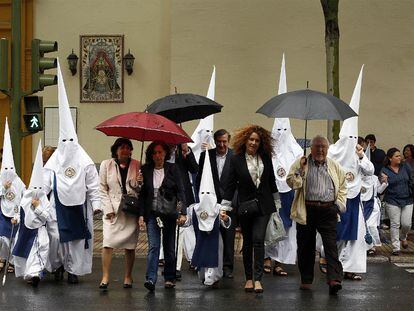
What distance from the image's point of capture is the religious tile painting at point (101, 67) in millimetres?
20172

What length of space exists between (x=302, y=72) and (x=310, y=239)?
843cm

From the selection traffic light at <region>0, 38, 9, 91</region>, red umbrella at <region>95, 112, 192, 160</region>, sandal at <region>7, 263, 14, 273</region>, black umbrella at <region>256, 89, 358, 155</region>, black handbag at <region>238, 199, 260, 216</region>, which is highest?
traffic light at <region>0, 38, 9, 91</region>

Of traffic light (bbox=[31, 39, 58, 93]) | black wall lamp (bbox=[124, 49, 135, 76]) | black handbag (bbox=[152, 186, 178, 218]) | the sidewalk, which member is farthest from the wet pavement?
black wall lamp (bbox=[124, 49, 135, 76])

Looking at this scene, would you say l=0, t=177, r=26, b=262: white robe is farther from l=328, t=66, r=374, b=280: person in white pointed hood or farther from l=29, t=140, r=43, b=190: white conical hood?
l=328, t=66, r=374, b=280: person in white pointed hood

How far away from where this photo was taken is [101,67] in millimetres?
20156

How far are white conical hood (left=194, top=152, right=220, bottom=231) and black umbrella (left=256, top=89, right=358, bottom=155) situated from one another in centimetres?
117

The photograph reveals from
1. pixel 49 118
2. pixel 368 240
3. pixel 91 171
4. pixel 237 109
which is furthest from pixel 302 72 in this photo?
pixel 91 171

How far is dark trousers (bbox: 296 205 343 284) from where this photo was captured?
1097 centimetres

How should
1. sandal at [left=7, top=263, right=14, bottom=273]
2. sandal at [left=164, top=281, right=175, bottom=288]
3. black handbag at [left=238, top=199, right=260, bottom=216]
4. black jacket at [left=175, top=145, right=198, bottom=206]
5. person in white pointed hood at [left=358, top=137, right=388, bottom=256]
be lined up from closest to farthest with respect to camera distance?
black handbag at [left=238, top=199, right=260, bottom=216]
sandal at [left=164, top=281, right=175, bottom=288]
black jacket at [left=175, top=145, right=198, bottom=206]
sandal at [left=7, top=263, right=14, bottom=273]
person in white pointed hood at [left=358, top=137, right=388, bottom=256]

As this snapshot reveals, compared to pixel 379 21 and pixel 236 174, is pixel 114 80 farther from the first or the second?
pixel 236 174

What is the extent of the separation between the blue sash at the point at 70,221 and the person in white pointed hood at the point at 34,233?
144 millimetres

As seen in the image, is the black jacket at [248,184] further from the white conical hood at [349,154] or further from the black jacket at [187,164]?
the white conical hood at [349,154]

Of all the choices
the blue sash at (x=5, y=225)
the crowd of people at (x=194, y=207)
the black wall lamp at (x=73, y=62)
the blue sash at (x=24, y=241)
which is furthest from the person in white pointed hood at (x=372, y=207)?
the black wall lamp at (x=73, y=62)

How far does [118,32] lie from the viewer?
20.3 metres
